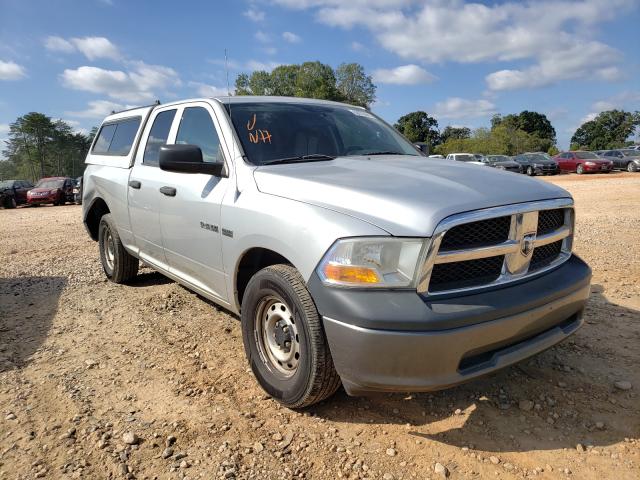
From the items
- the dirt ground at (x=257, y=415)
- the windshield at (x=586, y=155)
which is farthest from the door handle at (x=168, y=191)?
the windshield at (x=586, y=155)

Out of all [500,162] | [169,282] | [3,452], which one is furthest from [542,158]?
[3,452]

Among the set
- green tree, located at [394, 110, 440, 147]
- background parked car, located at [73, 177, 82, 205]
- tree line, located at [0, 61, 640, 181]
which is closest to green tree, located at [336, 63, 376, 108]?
tree line, located at [0, 61, 640, 181]

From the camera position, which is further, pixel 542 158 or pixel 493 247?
pixel 542 158

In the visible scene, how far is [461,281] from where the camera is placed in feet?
7.53

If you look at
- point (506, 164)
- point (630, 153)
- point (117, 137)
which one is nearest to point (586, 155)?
point (630, 153)

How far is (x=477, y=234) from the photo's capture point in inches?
90.9

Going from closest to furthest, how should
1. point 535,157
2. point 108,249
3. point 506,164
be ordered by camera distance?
1. point 108,249
2. point 506,164
3. point 535,157

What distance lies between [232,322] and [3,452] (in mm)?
1980

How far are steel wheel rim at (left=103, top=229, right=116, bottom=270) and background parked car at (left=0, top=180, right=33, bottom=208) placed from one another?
68.9 ft

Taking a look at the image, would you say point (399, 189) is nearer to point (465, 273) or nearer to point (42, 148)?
point (465, 273)

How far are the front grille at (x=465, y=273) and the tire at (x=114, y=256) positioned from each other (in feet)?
12.9

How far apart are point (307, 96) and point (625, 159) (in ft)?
123

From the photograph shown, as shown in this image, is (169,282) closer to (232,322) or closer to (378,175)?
(232,322)

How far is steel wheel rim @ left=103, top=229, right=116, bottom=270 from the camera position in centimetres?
538
